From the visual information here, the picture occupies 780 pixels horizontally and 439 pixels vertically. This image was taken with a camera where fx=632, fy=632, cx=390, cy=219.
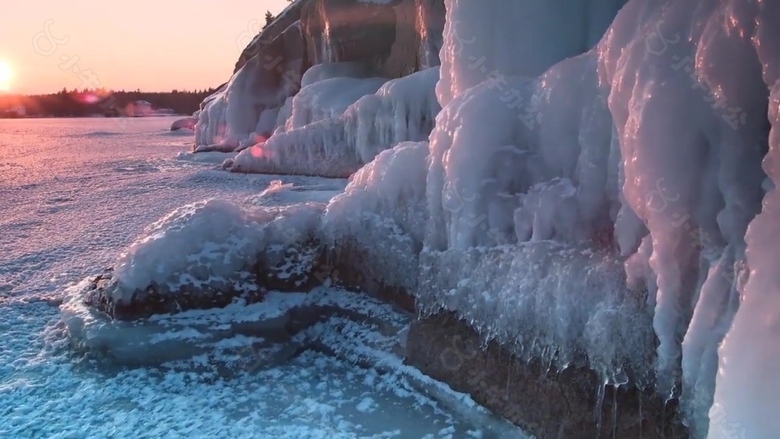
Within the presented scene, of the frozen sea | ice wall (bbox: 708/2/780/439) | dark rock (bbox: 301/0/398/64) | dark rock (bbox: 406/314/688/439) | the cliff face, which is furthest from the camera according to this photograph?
dark rock (bbox: 301/0/398/64)

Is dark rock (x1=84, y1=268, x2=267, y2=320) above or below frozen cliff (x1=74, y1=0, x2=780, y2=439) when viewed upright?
below

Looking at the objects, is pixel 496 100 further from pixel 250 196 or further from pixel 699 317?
pixel 250 196

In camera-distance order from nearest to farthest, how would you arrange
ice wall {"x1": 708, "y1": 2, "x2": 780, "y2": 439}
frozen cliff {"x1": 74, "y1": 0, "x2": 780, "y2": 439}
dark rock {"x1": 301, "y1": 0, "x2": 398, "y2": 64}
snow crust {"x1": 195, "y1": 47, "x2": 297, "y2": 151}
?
ice wall {"x1": 708, "y1": 2, "x2": 780, "y2": 439} < frozen cliff {"x1": 74, "y1": 0, "x2": 780, "y2": 439} < dark rock {"x1": 301, "y1": 0, "x2": 398, "y2": 64} < snow crust {"x1": 195, "y1": 47, "x2": 297, "y2": 151}

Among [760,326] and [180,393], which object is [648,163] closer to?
[760,326]

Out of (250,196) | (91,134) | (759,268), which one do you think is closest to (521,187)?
(759,268)

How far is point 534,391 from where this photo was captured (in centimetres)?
276

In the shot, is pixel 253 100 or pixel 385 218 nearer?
pixel 385 218

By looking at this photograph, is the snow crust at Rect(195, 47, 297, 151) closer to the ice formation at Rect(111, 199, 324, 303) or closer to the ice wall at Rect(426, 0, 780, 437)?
the ice formation at Rect(111, 199, 324, 303)

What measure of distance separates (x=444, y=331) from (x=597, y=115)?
135cm

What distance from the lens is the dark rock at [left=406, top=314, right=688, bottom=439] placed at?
7.55 ft

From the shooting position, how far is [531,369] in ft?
9.11

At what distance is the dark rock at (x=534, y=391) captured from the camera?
230 cm

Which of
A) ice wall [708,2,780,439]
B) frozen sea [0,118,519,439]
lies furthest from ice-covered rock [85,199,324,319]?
ice wall [708,2,780,439]

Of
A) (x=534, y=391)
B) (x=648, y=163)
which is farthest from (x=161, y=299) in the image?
(x=648, y=163)
